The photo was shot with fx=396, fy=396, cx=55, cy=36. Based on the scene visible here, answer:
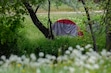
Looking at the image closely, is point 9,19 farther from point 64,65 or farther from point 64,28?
point 64,65

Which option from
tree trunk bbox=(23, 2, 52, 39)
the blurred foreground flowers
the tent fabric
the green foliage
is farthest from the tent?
the blurred foreground flowers

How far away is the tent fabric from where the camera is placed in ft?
57.4

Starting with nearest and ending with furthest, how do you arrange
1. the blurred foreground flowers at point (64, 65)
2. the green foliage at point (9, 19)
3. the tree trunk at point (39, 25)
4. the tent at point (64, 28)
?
the blurred foreground flowers at point (64, 65) < the green foliage at point (9, 19) < the tree trunk at point (39, 25) < the tent at point (64, 28)

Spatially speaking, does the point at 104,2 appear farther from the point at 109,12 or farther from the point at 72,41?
the point at 72,41

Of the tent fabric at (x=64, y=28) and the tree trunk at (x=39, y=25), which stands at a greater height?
the tree trunk at (x=39, y=25)

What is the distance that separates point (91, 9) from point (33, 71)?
718cm

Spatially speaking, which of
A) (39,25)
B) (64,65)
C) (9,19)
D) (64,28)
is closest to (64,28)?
(64,28)

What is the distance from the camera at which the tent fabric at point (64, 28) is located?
→ 1748cm

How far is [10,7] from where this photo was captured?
11.8 meters

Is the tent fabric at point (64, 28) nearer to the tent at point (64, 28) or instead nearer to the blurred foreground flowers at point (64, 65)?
the tent at point (64, 28)

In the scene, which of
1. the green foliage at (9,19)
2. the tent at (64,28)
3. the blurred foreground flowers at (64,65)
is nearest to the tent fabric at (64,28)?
the tent at (64,28)

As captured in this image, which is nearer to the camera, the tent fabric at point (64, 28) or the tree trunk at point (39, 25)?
the tree trunk at point (39, 25)

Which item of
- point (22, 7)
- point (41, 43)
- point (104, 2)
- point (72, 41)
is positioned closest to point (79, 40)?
point (72, 41)

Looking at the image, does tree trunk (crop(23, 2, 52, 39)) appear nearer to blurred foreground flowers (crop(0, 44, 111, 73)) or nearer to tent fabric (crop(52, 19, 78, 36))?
tent fabric (crop(52, 19, 78, 36))
